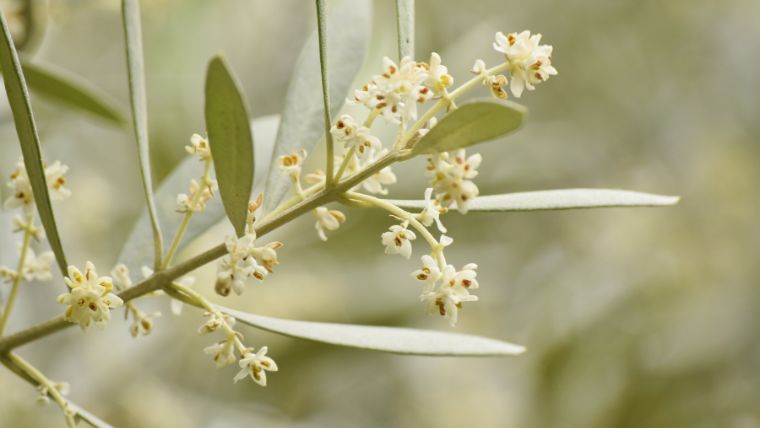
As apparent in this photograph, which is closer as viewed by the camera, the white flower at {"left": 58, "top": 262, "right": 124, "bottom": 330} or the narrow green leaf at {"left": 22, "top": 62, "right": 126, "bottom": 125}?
the white flower at {"left": 58, "top": 262, "right": 124, "bottom": 330}

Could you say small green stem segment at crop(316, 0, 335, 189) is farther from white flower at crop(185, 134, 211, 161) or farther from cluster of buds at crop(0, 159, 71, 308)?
cluster of buds at crop(0, 159, 71, 308)

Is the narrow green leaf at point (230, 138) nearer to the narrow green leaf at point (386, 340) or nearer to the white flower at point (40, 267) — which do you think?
the narrow green leaf at point (386, 340)

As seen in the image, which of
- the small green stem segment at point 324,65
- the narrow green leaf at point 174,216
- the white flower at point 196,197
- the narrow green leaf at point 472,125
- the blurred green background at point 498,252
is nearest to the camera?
the narrow green leaf at point 472,125

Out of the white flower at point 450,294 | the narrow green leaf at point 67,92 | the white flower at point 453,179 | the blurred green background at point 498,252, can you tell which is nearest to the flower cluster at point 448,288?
the white flower at point 450,294

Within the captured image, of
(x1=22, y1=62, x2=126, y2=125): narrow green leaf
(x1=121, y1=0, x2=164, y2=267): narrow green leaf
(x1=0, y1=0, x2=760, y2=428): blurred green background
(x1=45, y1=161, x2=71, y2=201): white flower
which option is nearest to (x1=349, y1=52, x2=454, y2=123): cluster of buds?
(x1=121, y1=0, x2=164, y2=267): narrow green leaf

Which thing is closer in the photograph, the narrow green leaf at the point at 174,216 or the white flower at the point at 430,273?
the white flower at the point at 430,273

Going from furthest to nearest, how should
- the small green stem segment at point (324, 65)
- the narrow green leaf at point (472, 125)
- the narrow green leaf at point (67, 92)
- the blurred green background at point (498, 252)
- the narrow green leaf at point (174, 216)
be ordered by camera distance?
1. the blurred green background at point (498, 252)
2. the narrow green leaf at point (67, 92)
3. the narrow green leaf at point (174, 216)
4. the small green stem segment at point (324, 65)
5. the narrow green leaf at point (472, 125)
